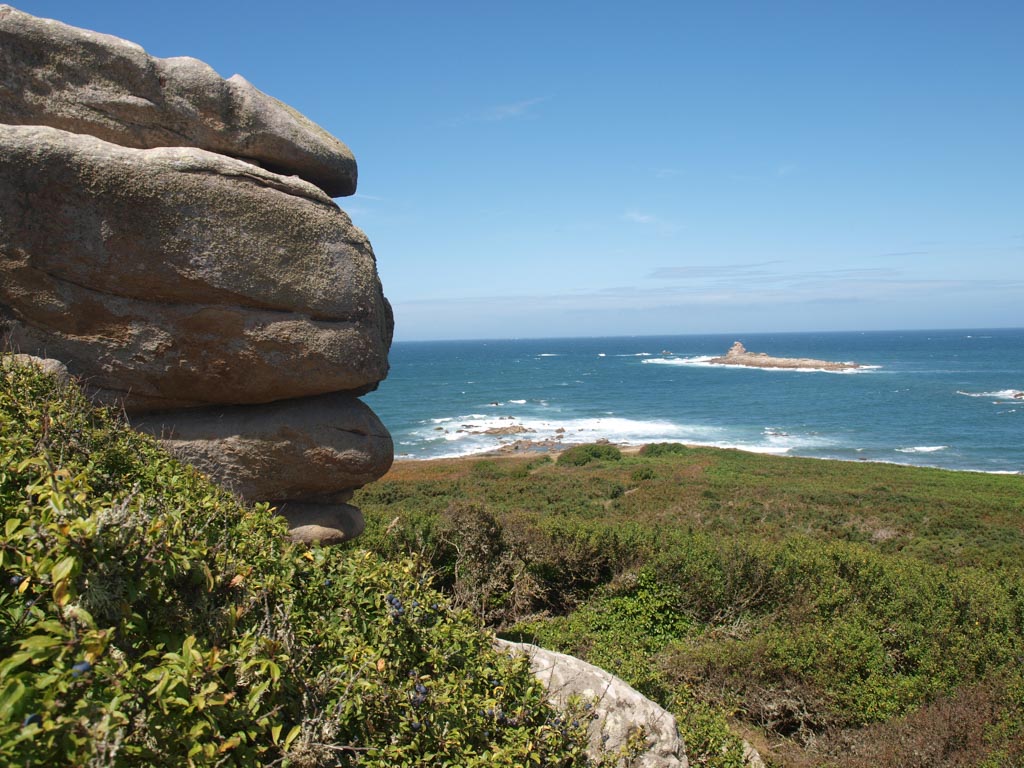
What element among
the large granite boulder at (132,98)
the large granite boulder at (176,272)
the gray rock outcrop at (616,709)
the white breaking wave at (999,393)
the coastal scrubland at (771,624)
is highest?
the large granite boulder at (132,98)

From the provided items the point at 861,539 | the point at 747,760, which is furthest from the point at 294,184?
the point at 861,539

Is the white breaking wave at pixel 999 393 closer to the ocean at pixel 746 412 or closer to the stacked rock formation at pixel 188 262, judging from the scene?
the ocean at pixel 746 412

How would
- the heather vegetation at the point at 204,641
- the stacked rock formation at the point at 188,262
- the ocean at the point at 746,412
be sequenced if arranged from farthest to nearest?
the ocean at the point at 746,412 → the stacked rock formation at the point at 188,262 → the heather vegetation at the point at 204,641

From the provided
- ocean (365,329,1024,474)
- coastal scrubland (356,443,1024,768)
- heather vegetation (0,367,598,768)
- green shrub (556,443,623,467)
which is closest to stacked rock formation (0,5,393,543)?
heather vegetation (0,367,598,768)

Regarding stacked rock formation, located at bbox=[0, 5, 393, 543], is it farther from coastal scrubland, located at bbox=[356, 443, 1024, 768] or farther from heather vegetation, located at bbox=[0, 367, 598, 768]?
coastal scrubland, located at bbox=[356, 443, 1024, 768]

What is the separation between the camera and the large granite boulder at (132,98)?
7.06 metres

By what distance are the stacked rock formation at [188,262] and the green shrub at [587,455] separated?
117 ft

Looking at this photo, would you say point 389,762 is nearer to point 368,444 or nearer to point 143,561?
point 143,561

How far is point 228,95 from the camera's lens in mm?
7898

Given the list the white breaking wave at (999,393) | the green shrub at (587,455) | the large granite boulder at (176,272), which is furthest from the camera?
the white breaking wave at (999,393)

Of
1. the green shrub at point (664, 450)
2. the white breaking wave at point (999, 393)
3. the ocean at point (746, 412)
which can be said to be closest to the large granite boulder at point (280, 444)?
the green shrub at point (664, 450)

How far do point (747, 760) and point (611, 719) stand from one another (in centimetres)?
196

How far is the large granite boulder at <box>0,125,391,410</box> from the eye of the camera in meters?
6.55

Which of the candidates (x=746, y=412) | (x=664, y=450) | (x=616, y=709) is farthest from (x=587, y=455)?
(x=616, y=709)
